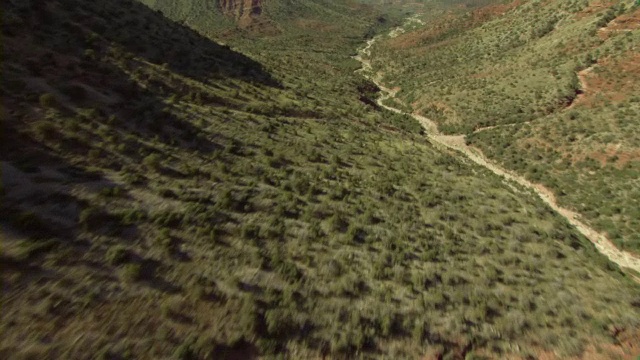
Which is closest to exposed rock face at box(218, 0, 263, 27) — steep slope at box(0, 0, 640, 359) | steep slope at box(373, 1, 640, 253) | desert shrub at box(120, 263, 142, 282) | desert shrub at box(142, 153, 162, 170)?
steep slope at box(373, 1, 640, 253)

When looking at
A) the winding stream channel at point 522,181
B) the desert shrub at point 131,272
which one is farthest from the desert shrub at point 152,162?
the winding stream channel at point 522,181

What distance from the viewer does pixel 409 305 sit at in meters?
16.7

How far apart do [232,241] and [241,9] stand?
202585mm

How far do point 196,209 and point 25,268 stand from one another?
726cm

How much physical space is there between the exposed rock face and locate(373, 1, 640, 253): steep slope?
117632 mm

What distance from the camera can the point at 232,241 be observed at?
56.2 ft

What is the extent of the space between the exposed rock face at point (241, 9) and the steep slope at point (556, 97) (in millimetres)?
117632

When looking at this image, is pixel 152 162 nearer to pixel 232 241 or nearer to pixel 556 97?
pixel 232 241

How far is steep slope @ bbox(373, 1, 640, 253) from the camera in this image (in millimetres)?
36625

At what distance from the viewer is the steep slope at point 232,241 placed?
40.9 ft

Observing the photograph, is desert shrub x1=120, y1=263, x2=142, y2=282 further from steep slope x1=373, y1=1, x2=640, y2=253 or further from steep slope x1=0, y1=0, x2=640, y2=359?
steep slope x1=373, y1=1, x2=640, y2=253

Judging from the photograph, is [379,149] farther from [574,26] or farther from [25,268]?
[574,26]

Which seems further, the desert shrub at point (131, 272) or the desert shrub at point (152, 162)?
the desert shrub at point (152, 162)

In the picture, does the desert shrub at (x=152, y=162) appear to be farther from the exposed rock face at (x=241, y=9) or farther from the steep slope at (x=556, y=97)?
the exposed rock face at (x=241, y=9)
